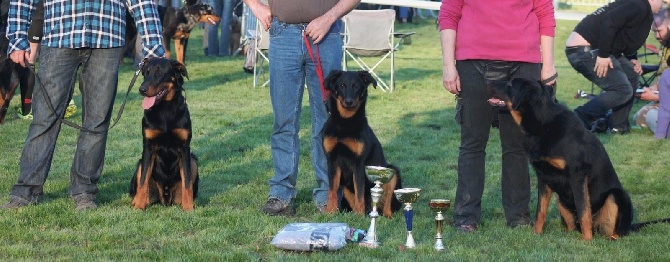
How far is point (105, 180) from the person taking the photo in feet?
22.7

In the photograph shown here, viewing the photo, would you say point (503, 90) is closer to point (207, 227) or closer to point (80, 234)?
point (207, 227)

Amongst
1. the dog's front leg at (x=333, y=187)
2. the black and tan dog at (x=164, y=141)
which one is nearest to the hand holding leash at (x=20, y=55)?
the black and tan dog at (x=164, y=141)

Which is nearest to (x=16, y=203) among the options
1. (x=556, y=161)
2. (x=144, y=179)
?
(x=144, y=179)

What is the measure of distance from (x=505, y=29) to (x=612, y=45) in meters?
4.31

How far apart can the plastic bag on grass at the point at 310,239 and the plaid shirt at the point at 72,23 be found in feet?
5.79

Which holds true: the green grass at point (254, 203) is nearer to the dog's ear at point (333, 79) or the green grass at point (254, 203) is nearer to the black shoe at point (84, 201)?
the black shoe at point (84, 201)

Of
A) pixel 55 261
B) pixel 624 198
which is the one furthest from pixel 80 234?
pixel 624 198

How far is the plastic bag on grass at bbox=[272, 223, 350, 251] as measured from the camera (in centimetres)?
456

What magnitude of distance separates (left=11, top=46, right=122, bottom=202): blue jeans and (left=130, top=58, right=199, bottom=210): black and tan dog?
268 mm

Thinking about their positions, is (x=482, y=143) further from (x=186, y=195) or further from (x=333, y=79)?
(x=186, y=195)

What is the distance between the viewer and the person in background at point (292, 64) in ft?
18.1

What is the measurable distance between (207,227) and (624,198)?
2.37 m

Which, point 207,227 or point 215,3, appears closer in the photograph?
point 207,227

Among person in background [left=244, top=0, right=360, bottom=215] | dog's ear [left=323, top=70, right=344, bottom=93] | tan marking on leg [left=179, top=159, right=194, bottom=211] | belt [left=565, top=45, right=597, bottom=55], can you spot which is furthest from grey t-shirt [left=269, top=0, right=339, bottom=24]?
belt [left=565, top=45, right=597, bottom=55]
